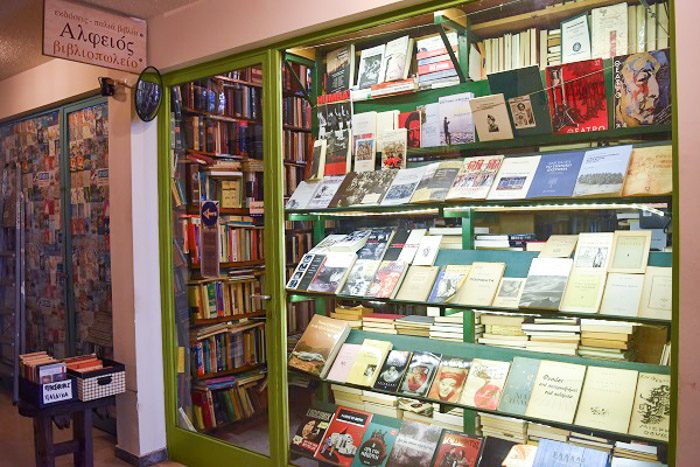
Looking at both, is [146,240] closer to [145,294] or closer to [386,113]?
[145,294]

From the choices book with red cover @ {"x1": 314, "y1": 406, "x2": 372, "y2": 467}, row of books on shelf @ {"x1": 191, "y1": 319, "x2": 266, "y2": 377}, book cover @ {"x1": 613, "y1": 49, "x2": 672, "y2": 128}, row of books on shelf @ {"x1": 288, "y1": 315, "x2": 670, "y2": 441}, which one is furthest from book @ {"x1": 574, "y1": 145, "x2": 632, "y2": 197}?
row of books on shelf @ {"x1": 191, "y1": 319, "x2": 266, "y2": 377}

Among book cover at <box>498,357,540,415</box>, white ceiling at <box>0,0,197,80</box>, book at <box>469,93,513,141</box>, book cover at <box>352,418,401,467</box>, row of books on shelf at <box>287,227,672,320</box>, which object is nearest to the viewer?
row of books on shelf at <box>287,227,672,320</box>

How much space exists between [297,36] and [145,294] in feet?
6.08

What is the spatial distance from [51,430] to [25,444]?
1.09 meters

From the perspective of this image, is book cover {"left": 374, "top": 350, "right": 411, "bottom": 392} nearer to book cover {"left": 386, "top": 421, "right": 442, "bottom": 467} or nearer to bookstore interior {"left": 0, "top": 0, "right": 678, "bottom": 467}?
bookstore interior {"left": 0, "top": 0, "right": 678, "bottom": 467}

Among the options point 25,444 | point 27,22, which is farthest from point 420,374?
point 27,22

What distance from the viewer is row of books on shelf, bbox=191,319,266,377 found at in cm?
329

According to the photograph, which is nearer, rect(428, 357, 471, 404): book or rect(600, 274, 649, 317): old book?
rect(600, 274, 649, 317): old book

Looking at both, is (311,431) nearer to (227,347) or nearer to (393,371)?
(393,371)

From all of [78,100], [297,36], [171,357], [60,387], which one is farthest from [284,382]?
[78,100]

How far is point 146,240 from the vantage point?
12.1 ft

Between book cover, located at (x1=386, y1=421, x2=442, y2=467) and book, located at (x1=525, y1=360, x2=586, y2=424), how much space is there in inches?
20.1

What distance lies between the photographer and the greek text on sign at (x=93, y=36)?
3029mm

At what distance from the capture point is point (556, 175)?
93.7 inches
